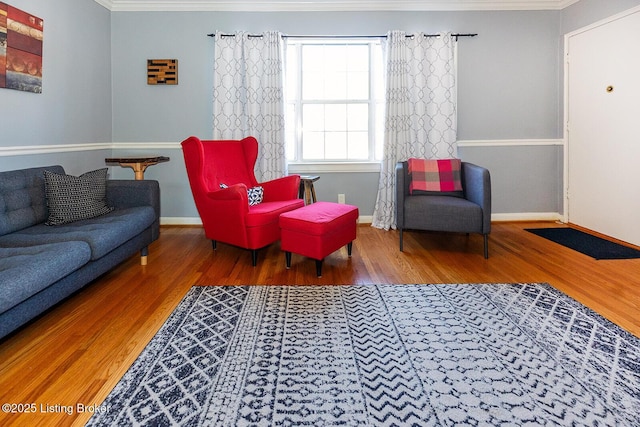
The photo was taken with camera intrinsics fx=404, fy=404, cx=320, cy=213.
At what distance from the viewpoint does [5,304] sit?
5.41 feet

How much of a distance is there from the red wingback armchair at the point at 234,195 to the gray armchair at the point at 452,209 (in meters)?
0.95

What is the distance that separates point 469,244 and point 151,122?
12.2 ft

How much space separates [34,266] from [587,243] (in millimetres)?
4331

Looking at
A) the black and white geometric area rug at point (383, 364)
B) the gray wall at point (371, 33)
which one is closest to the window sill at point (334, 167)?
the gray wall at point (371, 33)

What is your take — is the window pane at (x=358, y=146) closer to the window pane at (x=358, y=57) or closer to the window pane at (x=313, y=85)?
the window pane at (x=313, y=85)

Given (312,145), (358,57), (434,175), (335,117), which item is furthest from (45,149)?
(434,175)

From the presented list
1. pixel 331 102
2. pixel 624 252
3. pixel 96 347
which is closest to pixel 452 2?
pixel 331 102

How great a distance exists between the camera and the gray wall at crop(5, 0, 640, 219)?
4594 millimetres

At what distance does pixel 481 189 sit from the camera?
3.47m

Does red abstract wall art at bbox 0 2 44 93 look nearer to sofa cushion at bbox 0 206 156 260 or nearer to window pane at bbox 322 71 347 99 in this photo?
sofa cushion at bbox 0 206 156 260

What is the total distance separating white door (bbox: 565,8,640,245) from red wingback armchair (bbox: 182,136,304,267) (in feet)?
10.2

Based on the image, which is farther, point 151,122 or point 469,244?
point 151,122

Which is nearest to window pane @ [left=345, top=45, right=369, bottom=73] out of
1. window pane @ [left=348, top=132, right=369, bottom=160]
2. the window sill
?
window pane @ [left=348, top=132, right=369, bottom=160]

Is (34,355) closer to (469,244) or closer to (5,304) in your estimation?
(5,304)
